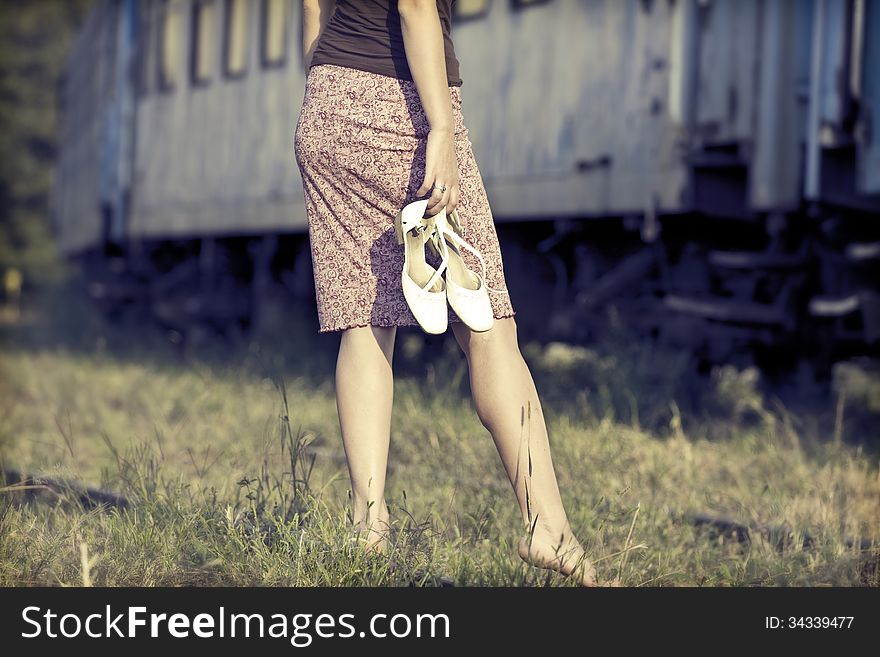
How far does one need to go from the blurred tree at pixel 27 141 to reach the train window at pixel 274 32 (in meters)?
21.7

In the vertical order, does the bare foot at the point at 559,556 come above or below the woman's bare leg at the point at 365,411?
below

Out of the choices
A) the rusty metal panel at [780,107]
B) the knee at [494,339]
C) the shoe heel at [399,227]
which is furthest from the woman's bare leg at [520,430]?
the rusty metal panel at [780,107]

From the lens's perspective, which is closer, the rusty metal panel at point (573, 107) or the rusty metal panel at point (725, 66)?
the rusty metal panel at point (725, 66)

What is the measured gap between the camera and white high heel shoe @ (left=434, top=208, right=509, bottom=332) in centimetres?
297

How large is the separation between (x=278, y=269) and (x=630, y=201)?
519cm

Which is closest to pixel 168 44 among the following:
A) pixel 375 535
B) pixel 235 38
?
pixel 235 38

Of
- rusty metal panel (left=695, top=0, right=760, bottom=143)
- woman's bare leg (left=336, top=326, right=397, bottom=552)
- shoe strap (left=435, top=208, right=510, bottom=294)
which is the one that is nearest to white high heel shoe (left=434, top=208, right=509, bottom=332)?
shoe strap (left=435, top=208, right=510, bottom=294)

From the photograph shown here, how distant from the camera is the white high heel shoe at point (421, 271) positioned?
294 cm

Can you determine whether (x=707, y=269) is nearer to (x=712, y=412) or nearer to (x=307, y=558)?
(x=712, y=412)

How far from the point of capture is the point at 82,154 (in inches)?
671

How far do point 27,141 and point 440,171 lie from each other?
103 ft

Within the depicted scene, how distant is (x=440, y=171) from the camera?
2973mm

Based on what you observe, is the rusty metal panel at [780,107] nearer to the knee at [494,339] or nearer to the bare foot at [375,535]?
the knee at [494,339]

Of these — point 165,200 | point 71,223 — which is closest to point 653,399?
point 165,200
